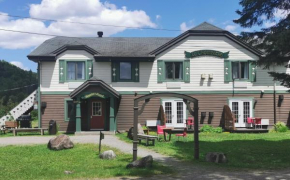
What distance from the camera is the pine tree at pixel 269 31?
1145 centimetres

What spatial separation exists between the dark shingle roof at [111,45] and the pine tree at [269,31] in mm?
10937

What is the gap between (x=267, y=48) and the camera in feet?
39.7

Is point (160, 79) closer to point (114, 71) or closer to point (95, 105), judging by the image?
point (114, 71)

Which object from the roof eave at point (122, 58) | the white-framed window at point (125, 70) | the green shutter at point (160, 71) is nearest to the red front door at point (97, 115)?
the white-framed window at point (125, 70)

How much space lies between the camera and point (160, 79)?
75.5ft

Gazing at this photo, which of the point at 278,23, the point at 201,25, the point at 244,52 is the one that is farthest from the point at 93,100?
the point at 278,23

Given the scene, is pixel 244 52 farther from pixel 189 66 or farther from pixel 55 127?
pixel 55 127

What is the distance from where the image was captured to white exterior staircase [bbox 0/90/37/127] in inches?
942

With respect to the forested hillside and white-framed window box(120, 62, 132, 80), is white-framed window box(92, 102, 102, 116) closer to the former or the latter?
white-framed window box(120, 62, 132, 80)

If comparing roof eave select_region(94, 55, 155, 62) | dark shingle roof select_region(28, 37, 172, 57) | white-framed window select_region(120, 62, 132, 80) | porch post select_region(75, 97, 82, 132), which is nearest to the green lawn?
porch post select_region(75, 97, 82, 132)

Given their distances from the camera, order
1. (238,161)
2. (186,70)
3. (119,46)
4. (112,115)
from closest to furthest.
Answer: (238,161) < (112,115) < (186,70) < (119,46)

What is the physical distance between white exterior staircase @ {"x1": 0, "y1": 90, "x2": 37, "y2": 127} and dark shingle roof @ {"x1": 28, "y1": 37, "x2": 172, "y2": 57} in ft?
11.1

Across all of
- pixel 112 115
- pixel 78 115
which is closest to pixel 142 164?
pixel 112 115

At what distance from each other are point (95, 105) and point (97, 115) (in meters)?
0.70
